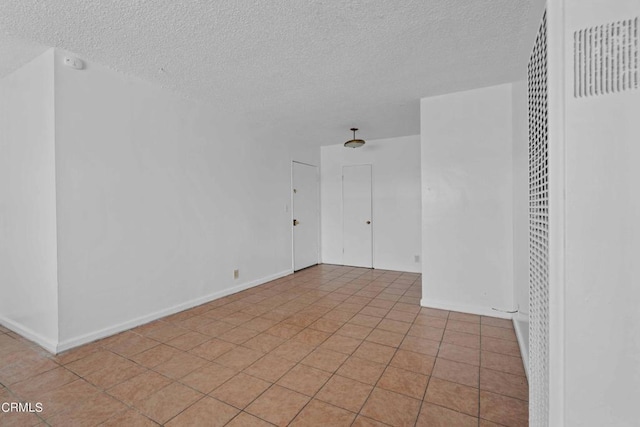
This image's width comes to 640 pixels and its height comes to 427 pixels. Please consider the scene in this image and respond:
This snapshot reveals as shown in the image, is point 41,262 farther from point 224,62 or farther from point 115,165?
point 224,62

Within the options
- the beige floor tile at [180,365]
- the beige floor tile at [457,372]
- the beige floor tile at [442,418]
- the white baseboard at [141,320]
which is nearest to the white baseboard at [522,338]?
the beige floor tile at [457,372]

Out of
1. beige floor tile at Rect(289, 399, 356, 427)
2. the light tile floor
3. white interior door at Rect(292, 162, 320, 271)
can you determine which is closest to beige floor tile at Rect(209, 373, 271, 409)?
the light tile floor

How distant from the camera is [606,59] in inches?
29.9

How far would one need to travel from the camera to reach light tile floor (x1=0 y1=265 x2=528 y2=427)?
168 centimetres

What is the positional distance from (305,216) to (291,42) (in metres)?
3.69

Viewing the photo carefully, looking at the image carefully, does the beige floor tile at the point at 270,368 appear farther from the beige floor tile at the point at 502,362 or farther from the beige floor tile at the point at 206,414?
the beige floor tile at the point at 502,362

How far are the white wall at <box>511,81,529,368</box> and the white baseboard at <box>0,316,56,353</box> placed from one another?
3763mm

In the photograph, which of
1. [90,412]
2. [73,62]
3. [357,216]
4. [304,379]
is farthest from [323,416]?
[357,216]

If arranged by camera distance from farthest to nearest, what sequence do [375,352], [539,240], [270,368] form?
[375,352] < [270,368] < [539,240]

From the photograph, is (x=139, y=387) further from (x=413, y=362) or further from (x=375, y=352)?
(x=413, y=362)

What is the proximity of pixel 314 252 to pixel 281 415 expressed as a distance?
4318 millimetres

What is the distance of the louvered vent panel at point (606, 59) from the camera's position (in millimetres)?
741

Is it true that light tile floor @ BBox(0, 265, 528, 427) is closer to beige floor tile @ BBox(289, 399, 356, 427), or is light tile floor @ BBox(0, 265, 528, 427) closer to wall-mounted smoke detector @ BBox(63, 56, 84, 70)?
beige floor tile @ BBox(289, 399, 356, 427)

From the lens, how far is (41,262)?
2.50 m
